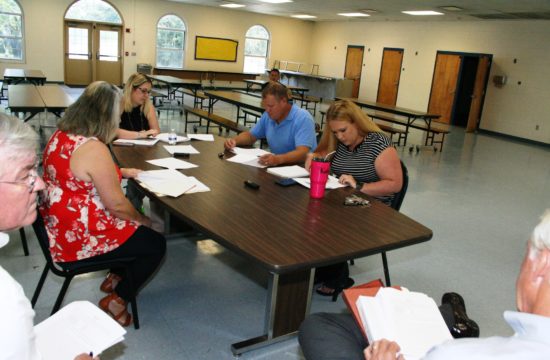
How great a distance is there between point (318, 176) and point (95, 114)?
1.06 metres

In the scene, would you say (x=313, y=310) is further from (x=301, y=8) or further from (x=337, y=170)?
(x=301, y=8)

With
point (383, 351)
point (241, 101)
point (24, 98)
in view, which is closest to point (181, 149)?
point (383, 351)

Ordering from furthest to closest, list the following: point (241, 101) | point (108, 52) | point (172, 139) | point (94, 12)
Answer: point (108, 52), point (94, 12), point (241, 101), point (172, 139)

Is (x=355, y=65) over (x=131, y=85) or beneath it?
over

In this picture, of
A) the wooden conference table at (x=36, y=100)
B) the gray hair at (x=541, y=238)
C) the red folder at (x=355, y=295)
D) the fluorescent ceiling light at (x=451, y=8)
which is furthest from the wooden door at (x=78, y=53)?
the gray hair at (x=541, y=238)

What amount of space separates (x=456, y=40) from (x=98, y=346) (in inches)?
496

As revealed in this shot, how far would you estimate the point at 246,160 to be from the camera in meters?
2.87

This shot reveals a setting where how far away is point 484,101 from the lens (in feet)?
36.1

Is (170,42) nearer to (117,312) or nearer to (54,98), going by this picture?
(54,98)

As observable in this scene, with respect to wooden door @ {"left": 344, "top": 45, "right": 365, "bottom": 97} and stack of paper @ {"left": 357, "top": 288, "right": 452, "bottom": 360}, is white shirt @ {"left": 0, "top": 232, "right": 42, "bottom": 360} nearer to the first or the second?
stack of paper @ {"left": 357, "top": 288, "right": 452, "bottom": 360}

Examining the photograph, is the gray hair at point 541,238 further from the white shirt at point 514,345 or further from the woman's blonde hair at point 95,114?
the woman's blonde hair at point 95,114

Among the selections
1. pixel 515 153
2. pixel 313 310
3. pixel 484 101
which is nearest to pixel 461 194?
pixel 313 310

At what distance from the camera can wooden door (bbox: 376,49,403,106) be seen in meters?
13.9

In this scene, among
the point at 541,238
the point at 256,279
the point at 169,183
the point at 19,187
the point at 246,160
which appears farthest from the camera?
the point at 246,160
